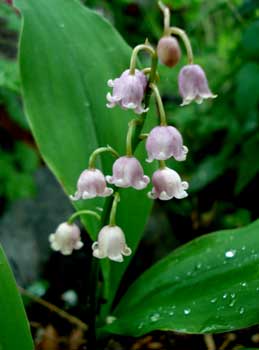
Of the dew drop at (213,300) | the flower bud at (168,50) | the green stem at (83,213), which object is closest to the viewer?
the flower bud at (168,50)

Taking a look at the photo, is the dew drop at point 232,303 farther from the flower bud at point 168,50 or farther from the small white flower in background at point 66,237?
the flower bud at point 168,50

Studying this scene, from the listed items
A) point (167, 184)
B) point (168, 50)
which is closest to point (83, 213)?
point (167, 184)

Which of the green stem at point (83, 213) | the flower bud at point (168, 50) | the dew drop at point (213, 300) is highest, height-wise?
the flower bud at point (168, 50)

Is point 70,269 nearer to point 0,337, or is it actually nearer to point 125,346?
point 125,346

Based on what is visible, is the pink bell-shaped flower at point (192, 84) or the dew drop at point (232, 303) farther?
the dew drop at point (232, 303)

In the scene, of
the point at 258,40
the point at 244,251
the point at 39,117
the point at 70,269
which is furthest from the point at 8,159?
the point at 244,251

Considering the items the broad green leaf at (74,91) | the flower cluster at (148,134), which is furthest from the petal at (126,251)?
the broad green leaf at (74,91)
